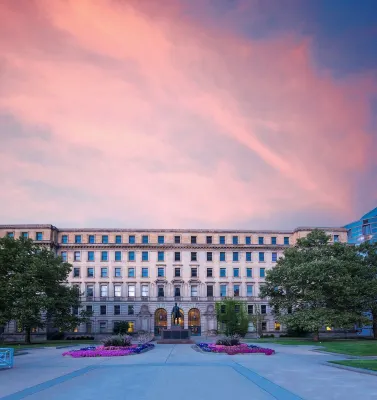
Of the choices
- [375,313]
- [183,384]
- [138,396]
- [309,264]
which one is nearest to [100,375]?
[183,384]

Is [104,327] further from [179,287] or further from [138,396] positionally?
[138,396]

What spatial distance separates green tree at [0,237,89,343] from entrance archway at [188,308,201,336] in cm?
3458

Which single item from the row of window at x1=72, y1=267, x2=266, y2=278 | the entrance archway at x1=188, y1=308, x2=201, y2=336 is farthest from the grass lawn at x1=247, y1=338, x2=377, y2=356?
the row of window at x1=72, y1=267, x2=266, y2=278

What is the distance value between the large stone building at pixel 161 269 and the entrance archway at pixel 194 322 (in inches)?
8.4

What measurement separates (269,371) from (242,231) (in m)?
81.7

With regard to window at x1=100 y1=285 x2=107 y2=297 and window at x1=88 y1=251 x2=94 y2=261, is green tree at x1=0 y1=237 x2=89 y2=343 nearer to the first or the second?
window at x1=100 y1=285 x2=107 y2=297

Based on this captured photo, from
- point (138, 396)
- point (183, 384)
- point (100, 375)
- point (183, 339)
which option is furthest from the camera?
point (183, 339)

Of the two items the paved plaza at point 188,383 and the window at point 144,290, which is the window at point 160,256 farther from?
the paved plaza at point 188,383

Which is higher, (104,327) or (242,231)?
(242,231)

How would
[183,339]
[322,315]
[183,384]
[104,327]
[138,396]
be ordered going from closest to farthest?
[138,396], [183,384], [322,315], [183,339], [104,327]

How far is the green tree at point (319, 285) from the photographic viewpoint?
205 feet

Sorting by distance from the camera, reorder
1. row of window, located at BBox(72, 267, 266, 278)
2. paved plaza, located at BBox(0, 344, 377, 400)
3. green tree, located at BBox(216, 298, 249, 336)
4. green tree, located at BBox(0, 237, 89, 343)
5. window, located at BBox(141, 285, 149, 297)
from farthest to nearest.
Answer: window, located at BBox(141, 285, 149, 297), row of window, located at BBox(72, 267, 266, 278), green tree, located at BBox(216, 298, 249, 336), green tree, located at BBox(0, 237, 89, 343), paved plaza, located at BBox(0, 344, 377, 400)

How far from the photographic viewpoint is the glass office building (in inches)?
4058

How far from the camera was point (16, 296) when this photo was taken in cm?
6456
